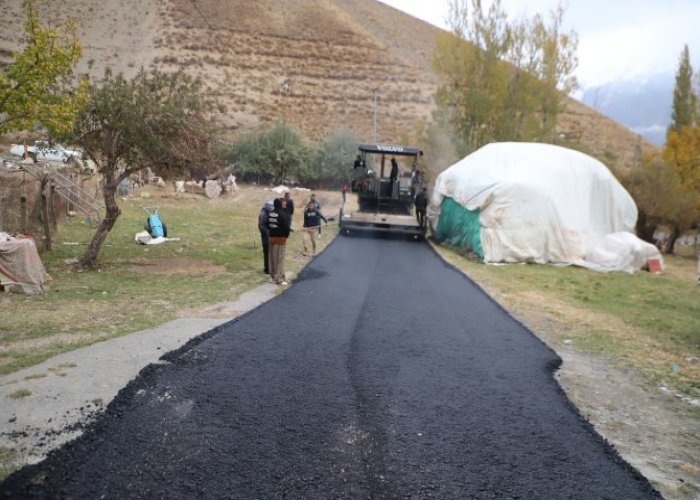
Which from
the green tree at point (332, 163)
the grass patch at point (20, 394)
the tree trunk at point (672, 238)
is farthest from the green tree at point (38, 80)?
the green tree at point (332, 163)

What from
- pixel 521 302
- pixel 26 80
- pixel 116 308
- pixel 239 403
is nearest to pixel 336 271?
pixel 521 302

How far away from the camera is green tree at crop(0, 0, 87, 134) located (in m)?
9.64

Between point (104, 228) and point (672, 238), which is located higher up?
point (104, 228)

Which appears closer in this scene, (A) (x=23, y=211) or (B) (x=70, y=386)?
(B) (x=70, y=386)

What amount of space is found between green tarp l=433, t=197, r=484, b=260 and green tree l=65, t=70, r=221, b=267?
8.47 metres

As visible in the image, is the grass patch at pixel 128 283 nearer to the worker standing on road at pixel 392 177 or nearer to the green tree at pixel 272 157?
the worker standing on road at pixel 392 177

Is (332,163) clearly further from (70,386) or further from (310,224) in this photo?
(70,386)

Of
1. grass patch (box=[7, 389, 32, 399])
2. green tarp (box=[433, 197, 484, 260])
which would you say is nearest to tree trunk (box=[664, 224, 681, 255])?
green tarp (box=[433, 197, 484, 260])

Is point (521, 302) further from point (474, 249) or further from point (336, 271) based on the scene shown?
point (474, 249)

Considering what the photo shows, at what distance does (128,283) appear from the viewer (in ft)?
36.3

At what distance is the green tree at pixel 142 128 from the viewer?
12008 mm

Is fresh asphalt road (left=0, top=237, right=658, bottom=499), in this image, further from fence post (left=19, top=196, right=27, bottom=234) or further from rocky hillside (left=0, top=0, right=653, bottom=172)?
rocky hillside (left=0, top=0, right=653, bottom=172)

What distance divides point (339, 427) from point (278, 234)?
704 cm

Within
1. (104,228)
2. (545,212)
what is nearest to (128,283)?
(104,228)
